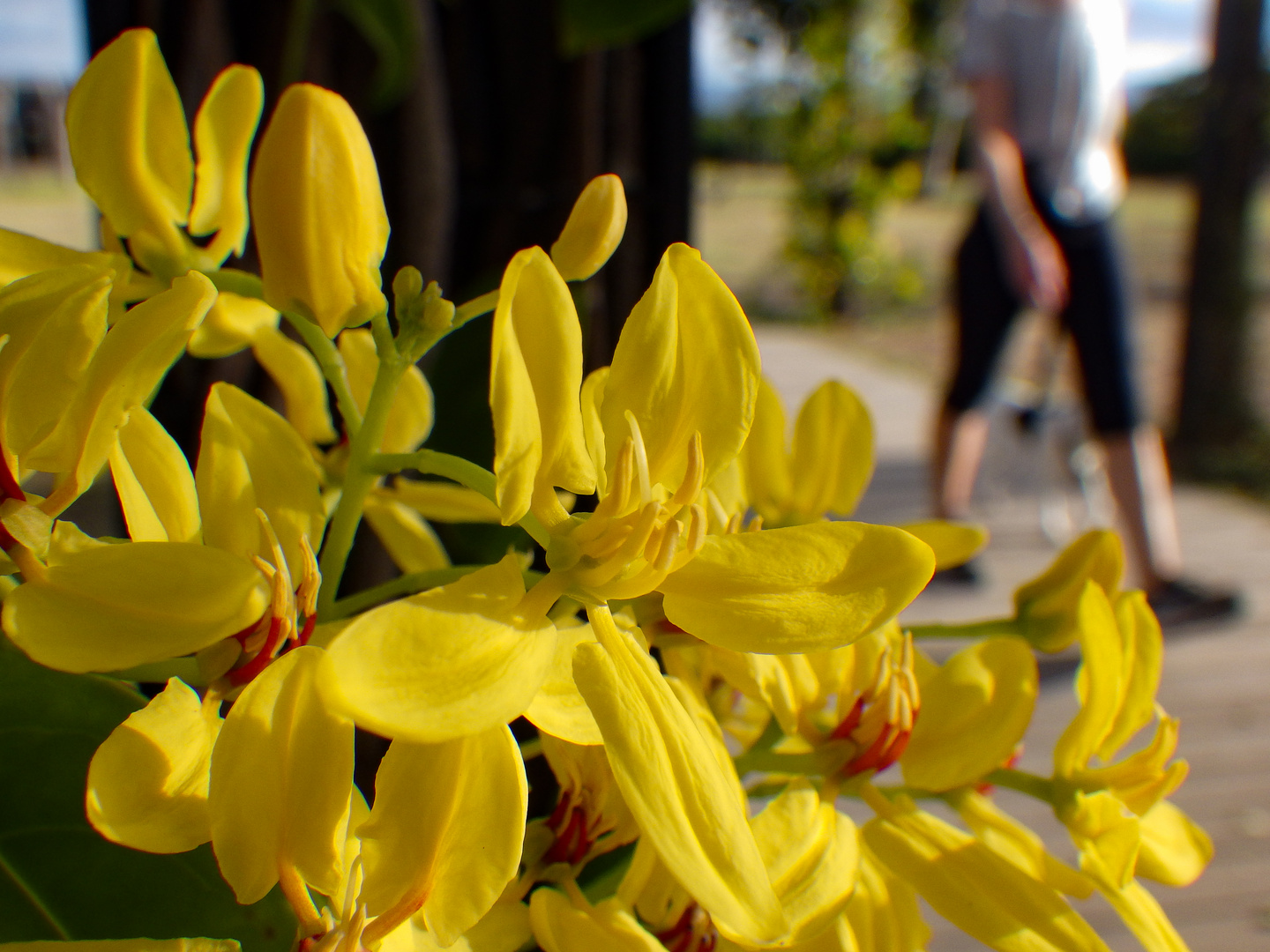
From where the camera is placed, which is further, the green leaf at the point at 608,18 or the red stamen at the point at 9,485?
the green leaf at the point at 608,18

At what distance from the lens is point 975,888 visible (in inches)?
10.4

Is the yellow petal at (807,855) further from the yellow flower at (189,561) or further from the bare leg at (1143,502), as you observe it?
the bare leg at (1143,502)

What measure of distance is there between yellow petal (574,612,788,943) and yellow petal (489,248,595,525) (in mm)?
35

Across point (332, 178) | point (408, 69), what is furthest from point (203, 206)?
point (408, 69)

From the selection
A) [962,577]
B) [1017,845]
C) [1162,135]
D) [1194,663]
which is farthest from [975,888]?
[1162,135]

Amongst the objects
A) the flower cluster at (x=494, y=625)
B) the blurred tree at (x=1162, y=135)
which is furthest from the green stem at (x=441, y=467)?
the blurred tree at (x=1162, y=135)

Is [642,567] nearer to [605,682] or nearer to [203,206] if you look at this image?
[605,682]

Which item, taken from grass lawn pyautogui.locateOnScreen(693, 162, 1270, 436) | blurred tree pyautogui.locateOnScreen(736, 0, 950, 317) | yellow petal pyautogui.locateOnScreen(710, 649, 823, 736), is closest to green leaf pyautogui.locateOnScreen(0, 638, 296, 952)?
yellow petal pyautogui.locateOnScreen(710, 649, 823, 736)

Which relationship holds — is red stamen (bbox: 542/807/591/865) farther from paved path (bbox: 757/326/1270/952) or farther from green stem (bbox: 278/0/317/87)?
paved path (bbox: 757/326/1270/952)

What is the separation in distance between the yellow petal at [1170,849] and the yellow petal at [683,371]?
172 millimetres

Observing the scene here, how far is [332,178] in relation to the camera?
0.74 feet

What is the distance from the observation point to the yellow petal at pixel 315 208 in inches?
8.7

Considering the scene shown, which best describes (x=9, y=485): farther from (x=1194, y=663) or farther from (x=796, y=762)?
(x=1194, y=663)

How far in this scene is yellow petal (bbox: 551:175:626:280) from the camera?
10.1 inches
